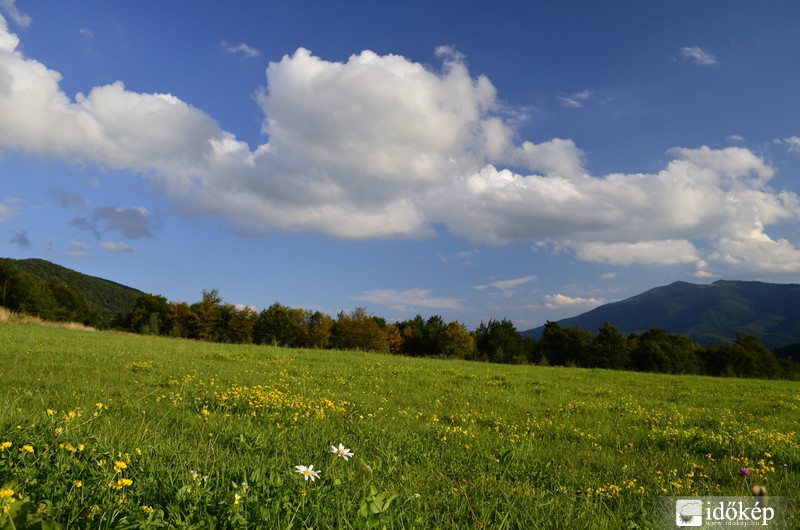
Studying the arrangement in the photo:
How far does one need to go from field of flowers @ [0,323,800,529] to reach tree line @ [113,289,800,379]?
5530 cm

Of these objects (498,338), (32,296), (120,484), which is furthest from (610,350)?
(32,296)

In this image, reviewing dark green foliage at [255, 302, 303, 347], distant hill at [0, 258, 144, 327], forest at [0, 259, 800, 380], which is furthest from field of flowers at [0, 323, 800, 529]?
distant hill at [0, 258, 144, 327]

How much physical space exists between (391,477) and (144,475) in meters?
2.45

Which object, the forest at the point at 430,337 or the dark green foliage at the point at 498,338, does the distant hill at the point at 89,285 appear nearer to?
the forest at the point at 430,337

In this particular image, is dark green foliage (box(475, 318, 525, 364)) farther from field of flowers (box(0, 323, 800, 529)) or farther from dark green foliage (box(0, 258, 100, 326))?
dark green foliage (box(0, 258, 100, 326))

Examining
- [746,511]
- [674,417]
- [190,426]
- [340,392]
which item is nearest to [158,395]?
[190,426]

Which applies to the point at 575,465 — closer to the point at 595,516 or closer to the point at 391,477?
the point at 595,516

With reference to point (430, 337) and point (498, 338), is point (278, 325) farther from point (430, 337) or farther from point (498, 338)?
point (498, 338)

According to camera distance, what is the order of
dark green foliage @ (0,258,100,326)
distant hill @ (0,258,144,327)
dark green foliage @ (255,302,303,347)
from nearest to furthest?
dark green foliage @ (255,302,303,347) < dark green foliage @ (0,258,100,326) < distant hill @ (0,258,144,327)

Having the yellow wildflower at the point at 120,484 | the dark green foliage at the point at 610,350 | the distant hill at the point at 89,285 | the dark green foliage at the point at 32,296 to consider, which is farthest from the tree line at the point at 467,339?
the distant hill at the point at 89,285

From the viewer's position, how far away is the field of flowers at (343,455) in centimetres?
307

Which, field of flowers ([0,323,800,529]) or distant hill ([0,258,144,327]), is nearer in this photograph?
field of flowers ([0,323,800,529])

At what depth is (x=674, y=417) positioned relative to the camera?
438 inches

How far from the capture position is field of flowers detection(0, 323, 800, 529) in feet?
10.1
